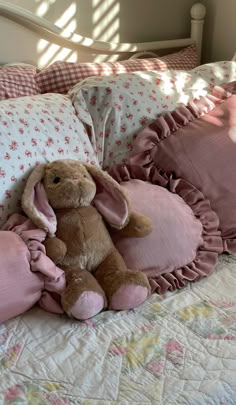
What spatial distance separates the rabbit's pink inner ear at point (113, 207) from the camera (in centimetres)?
129

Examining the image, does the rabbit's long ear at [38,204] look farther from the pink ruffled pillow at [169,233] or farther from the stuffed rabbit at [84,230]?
the pink ruffled pillow at [169,233]

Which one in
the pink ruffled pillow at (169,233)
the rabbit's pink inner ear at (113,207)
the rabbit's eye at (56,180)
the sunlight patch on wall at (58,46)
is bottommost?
the pink ruffled pillow at (169,233)

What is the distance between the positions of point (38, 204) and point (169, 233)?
1.14ft

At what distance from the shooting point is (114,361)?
3.43ft

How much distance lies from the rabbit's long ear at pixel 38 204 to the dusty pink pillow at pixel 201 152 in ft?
1.20

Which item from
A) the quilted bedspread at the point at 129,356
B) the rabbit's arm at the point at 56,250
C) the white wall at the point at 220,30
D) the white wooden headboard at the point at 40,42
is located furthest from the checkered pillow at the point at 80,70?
the quilted bedspread at the point at 129,356

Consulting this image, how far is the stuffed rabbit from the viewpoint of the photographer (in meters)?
1.19

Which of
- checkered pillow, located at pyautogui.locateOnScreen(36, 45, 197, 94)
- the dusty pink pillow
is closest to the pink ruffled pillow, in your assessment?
the dusty pink pillow

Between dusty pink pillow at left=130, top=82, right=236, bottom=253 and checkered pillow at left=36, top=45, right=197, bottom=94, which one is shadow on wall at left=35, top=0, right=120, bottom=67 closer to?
checkered pillow at left=36, top=45, right=197, bottom=94

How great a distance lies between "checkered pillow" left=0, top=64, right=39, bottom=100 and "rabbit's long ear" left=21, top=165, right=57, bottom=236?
1.39ft

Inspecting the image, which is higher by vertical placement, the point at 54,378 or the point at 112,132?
the point at 112,132

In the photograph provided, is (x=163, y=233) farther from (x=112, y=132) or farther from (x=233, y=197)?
(x=112, y=132)

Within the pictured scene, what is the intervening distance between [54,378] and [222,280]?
54 centimetres

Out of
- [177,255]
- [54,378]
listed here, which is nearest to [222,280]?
[177,255]
